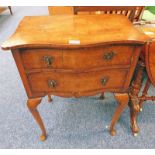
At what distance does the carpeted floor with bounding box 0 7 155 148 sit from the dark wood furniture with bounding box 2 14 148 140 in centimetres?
49

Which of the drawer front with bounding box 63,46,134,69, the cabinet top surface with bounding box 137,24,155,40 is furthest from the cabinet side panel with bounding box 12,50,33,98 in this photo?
the cabinet top surface with bounding box 137,24,155,40

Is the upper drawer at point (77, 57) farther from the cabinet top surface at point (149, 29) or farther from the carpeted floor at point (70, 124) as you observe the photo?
the carpeted floor at point (70, 124)

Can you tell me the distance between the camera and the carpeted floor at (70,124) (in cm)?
143

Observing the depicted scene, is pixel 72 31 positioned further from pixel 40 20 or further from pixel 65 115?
pixel 65 115

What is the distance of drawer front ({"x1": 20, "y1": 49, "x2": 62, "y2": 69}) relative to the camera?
86 centimetres

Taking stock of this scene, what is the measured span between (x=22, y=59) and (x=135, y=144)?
1.17 meters

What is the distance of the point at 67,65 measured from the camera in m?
0.92

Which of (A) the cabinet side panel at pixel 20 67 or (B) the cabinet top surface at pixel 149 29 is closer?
(A) the cabinet side panel at pixel 20 67

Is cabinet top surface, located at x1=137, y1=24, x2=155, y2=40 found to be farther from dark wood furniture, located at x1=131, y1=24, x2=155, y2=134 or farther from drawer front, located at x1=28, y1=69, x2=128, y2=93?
drawer front, located at x1=28, y1=69, x2=128, y2=93

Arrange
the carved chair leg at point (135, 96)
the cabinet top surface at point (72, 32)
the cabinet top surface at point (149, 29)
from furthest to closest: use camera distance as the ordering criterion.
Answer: the carved chair leg at point (135, 96) → the cabinet top surface at point (149, 29) → the cabinet top surface at point (72, 32)

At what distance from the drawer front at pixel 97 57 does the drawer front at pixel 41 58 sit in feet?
0.14

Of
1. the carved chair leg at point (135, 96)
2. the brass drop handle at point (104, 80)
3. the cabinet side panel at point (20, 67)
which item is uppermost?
the cabinet side panel at point (20, 67)

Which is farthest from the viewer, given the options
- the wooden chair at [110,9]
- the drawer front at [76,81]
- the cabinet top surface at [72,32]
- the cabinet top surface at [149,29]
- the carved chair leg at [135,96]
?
the wooden chair at [110,9]

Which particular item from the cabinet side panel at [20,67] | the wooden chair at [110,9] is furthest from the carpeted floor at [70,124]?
the wooden chair at [110,9]
